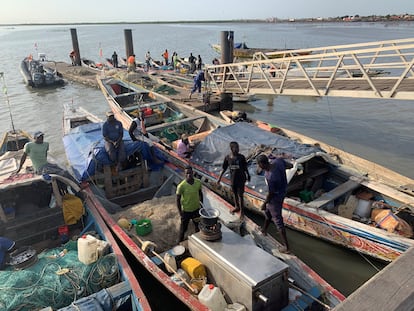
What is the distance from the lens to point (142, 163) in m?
9.27

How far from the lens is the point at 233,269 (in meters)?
4.89

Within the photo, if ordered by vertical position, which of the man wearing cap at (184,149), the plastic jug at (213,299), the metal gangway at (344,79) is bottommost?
the plastic jug at (213,299)

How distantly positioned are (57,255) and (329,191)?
654 cm

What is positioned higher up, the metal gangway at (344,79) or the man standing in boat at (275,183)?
the metal gangway at (344,79)

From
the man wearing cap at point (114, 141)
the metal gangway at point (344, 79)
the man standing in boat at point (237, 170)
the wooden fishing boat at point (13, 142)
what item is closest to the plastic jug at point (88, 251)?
the man wearing cap at point (114, 141)

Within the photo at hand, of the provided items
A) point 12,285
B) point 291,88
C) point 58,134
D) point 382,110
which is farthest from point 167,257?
point 382,110

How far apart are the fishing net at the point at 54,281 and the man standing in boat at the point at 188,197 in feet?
4.99

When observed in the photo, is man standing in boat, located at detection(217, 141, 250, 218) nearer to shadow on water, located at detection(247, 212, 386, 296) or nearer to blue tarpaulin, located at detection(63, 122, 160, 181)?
shadow on water, located at detection(247, 212, 386, 296)

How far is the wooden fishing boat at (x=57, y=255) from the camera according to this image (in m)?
5.27

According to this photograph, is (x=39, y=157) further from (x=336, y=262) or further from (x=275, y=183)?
(x=336, y=262)

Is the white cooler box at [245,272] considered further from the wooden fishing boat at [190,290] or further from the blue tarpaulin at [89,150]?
the blue tarpaulin at [89,150]

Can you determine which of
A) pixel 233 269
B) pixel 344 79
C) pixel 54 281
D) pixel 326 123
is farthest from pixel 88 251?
pixel 326 123

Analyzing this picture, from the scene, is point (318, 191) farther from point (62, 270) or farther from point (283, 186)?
point (62, 270)

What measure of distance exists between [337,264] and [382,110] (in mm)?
14534
